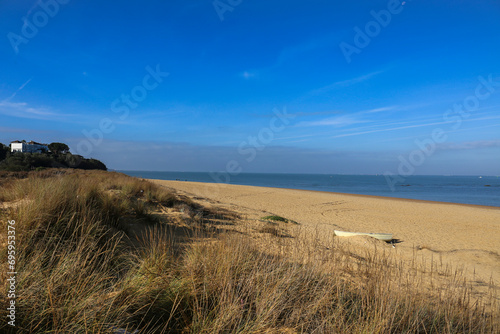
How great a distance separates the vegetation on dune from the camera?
1861 cm

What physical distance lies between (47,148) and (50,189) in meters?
36.6

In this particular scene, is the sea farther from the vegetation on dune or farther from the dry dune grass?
the dry dune grass

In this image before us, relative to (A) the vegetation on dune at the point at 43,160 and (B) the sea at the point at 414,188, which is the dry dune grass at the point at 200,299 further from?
(B) the sea at the point at 414,188

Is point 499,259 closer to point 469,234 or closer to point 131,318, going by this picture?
point 469,234

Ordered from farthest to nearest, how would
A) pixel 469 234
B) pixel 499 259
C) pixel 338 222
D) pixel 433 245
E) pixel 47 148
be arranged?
pixel 47 148
pixel 338 222
pixel 469 234
pixel 433 245
pixel 499 259

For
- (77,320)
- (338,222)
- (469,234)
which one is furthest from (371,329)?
(469,234)

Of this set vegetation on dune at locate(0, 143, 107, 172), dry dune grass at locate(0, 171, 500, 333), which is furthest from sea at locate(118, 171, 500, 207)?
dry dune grass at locate(0, 171, 500, 333)

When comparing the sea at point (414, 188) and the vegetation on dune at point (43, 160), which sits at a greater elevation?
the vegetation on dune at point (43, 160)

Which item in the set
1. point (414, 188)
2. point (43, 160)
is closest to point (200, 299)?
point (43, 160)

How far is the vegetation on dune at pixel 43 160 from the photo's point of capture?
61.0ft

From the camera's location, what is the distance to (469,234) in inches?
500

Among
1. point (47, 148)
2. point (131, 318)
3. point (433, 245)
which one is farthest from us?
point (47, 148)

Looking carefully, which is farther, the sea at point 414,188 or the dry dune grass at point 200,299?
the sea at point 414,188

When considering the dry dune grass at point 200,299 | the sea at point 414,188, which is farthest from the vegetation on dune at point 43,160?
the dry dune grass at point 200,299
